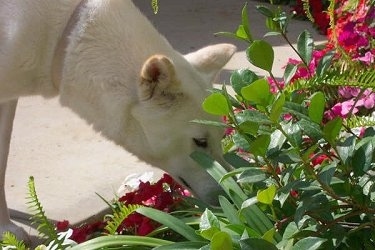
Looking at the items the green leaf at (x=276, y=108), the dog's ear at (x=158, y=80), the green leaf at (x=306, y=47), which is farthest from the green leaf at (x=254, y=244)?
the dog's ear at (x=158, y=80)

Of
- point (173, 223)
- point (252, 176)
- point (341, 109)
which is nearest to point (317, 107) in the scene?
point (252, 176)

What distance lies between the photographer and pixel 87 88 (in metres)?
3.76

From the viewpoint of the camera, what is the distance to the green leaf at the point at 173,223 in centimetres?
288

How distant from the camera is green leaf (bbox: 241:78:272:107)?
2.32 m

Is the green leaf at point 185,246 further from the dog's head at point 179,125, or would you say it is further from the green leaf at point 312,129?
the dog's head at point 179,125

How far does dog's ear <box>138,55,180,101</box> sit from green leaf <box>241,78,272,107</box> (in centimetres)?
106

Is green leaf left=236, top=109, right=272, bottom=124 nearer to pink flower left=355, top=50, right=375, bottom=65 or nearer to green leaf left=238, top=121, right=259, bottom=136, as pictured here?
green leaf left=238, top=121, right=259, bottom=136

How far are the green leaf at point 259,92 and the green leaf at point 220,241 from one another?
15.3 inches

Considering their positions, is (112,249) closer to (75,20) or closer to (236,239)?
(236,239)

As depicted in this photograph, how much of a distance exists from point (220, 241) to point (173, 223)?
0.69 m

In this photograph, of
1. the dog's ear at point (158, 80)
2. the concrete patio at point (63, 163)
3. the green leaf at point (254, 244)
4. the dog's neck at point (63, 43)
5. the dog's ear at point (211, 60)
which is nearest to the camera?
the green leaf at point (254, 244)

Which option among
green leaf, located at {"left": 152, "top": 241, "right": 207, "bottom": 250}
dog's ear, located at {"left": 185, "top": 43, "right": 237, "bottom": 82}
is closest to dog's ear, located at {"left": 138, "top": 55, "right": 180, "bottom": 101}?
dog's ear, located at {"left": 185, "top": 43, "right": 237, "bottom": 82}

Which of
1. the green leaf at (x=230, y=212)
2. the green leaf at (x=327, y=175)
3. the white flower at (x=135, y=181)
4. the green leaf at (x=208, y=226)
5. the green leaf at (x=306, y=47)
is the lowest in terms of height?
the white flower at (x=135, y=181)

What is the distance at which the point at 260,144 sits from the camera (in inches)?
93.2
